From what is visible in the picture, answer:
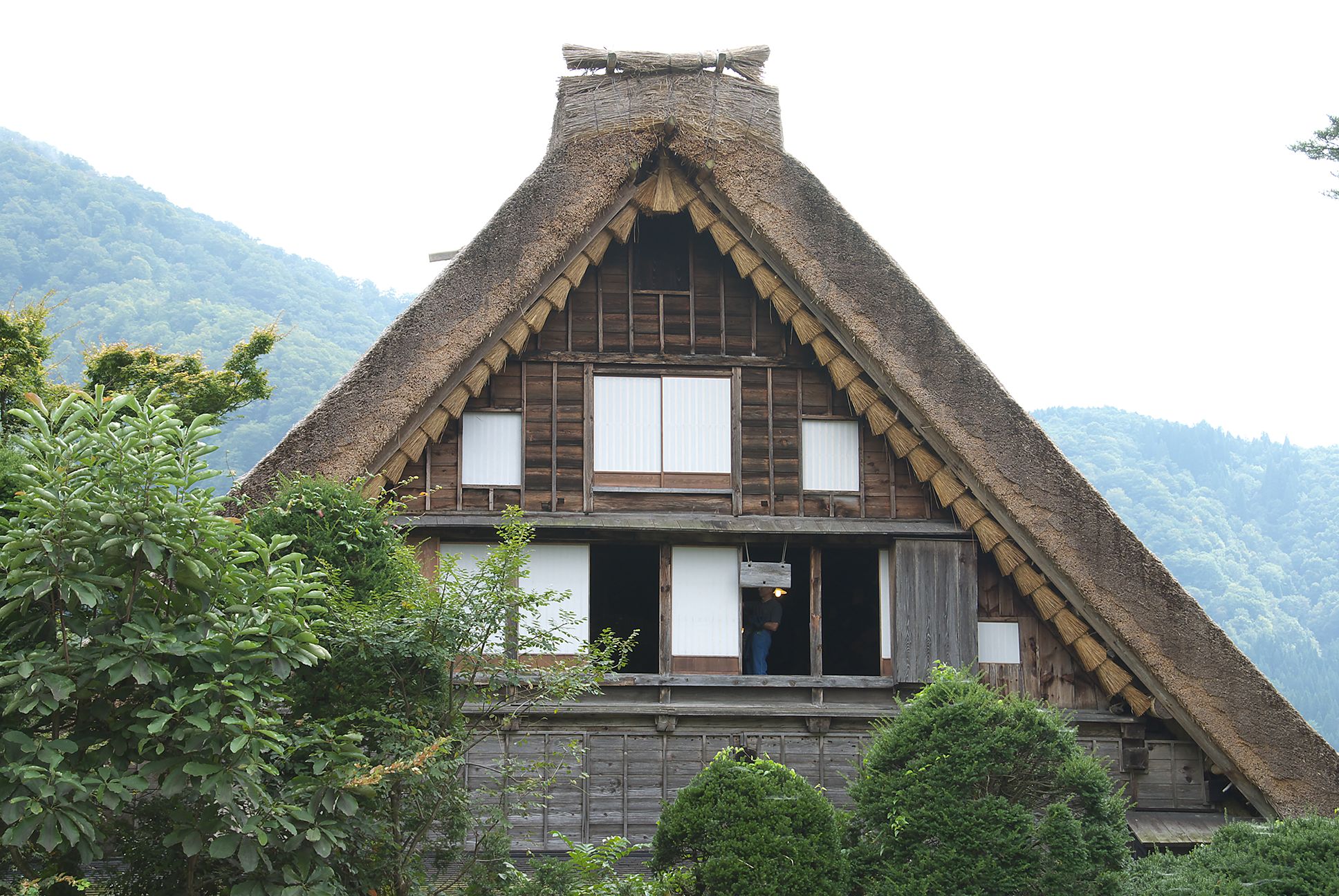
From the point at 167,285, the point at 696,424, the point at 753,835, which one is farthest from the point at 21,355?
the point at 167,285

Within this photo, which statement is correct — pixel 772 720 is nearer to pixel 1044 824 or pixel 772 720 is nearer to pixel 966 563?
pixel 966 563

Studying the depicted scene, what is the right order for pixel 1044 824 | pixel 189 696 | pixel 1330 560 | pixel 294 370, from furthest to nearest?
pixel 1330 560, pixel 294 370, pixel 1044 824, pixel 189 696

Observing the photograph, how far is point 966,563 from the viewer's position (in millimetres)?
10000

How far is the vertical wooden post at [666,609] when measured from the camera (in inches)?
393

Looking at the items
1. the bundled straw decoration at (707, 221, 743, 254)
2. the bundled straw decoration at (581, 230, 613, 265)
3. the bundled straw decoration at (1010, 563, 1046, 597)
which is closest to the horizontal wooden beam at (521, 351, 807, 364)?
the bundled straw decoration at (581, 230, 613, 265)

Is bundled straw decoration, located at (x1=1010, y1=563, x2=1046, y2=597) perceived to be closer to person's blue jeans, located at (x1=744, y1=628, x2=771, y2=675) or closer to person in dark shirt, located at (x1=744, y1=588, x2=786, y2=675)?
person in dark shirt, located at (x1=744, y1=588, x2=786, y2=675)

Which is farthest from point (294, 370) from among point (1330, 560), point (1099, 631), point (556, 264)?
point (1330, 560)

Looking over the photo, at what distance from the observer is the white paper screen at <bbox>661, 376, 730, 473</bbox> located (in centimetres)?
1023

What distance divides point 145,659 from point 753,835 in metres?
3.97

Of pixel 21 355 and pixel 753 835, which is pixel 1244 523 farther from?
pixel 21 355

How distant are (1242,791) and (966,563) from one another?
2929 mm

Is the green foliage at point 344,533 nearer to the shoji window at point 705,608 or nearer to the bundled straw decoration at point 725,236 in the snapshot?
the shoji window at point 705,608

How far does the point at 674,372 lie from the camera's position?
10320 mm

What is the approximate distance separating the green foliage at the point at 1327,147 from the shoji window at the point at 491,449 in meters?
9.68
